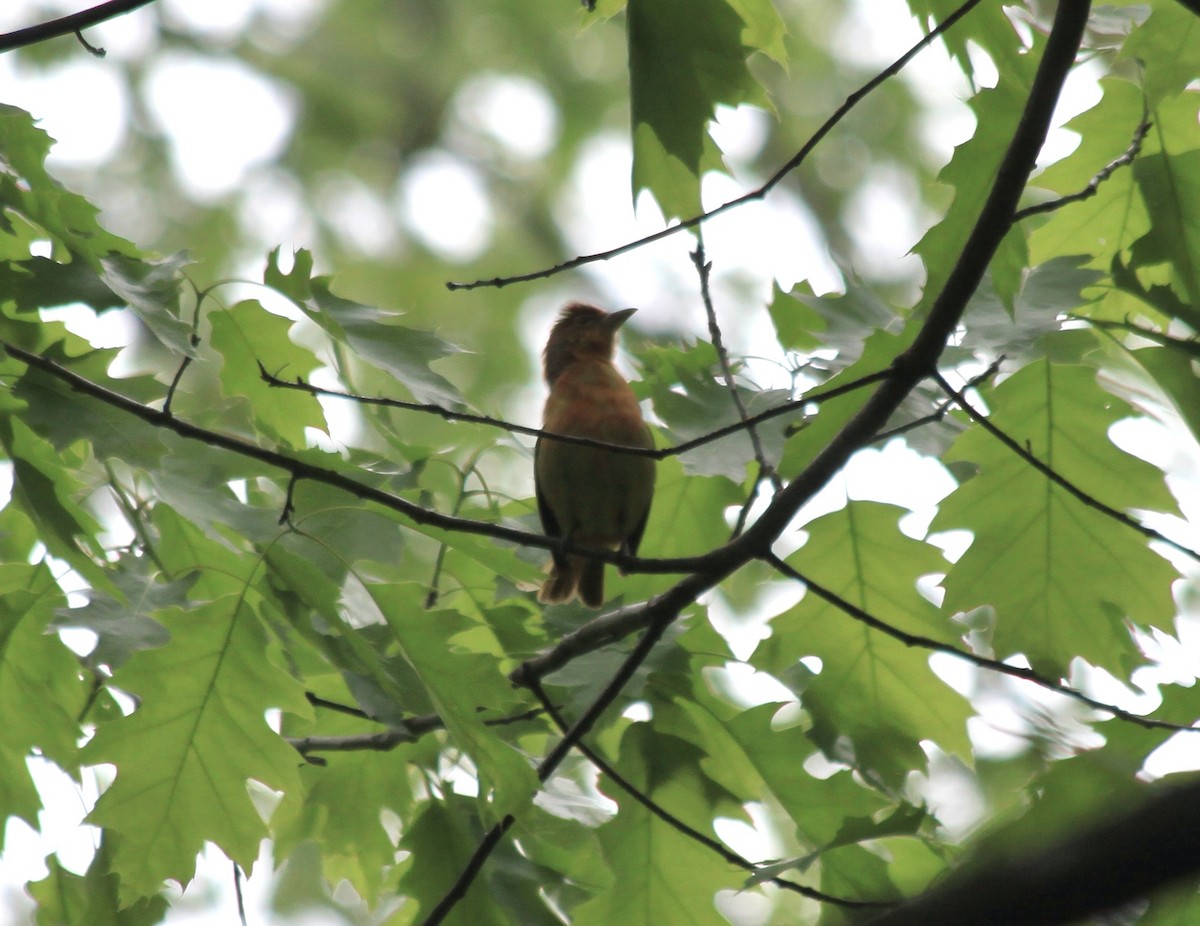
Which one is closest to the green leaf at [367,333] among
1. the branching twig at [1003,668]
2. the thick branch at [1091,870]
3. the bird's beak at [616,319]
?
the branching twig at [1003,668]

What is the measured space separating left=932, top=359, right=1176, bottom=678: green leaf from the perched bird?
5.66 ft

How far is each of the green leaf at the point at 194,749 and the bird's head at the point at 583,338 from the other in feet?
9.76

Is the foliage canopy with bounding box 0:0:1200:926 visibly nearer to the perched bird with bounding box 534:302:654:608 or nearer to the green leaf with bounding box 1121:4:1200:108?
the green leaf with bounding box 1121:4:1200:108

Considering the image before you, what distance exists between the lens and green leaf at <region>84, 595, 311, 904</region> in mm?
2910

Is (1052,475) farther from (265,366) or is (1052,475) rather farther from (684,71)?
(265,366)

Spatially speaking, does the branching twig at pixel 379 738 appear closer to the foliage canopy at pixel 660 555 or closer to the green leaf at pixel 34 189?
the foliage canopy at pixel 660 555

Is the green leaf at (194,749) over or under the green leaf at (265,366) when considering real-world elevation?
under

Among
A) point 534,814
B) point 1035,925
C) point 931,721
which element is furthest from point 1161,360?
point 1035,925

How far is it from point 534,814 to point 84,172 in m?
11.3

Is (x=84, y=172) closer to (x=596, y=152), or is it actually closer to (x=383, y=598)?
(x=596, y=152)

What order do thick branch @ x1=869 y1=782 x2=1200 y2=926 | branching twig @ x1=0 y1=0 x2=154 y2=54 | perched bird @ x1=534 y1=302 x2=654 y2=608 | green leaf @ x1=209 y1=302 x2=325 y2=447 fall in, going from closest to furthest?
thick branch @ x1=869 y1=782 x2=1200 y2=926 < branching twig @ x1=0 y1=0 x2=154 y2=54 < green leaf @ x1=209 y1=302 x2=325 y2=447 < perched bird @ x1=534 y1=302 x2=654 y2=608

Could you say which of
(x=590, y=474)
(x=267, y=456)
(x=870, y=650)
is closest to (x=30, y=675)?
(x=267, y=456)

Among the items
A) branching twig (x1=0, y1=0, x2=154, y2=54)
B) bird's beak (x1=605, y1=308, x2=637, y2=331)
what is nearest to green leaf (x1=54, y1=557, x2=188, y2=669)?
branching twig (x1=0, y1=0, x2=154, y2=54)

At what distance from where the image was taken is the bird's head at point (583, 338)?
5.80 meters
